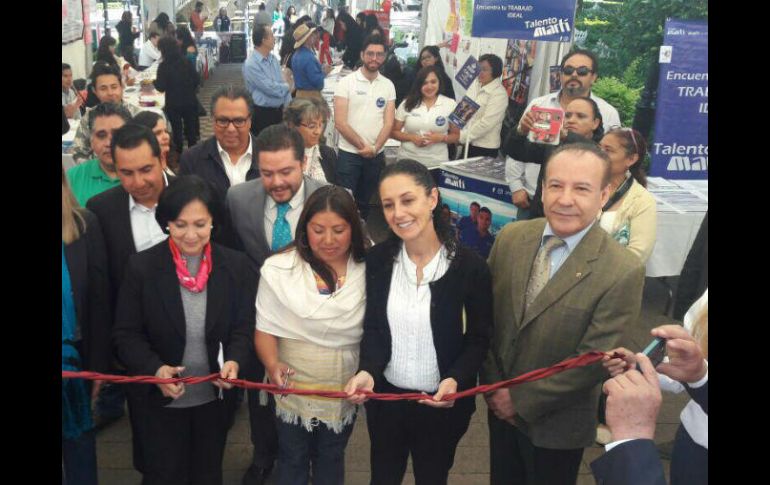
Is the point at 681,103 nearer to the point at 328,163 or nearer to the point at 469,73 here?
the point at 469,73

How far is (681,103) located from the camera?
5.47 meters

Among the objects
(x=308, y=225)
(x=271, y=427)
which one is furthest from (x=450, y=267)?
(x=271, y=427)

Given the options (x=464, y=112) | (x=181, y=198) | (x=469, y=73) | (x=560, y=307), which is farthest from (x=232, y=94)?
(x=469, y=73)

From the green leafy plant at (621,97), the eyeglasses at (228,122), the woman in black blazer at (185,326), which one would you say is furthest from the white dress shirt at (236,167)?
the green leafy plant at (621,97)

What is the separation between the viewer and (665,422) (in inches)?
162

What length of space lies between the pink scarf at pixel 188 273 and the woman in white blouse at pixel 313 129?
148 centimetres

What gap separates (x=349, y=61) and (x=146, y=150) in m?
11.0

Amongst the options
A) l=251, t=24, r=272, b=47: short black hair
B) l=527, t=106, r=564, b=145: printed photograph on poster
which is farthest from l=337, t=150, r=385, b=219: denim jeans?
l=527, t=106, r=564, b=145: printed photograph on poster

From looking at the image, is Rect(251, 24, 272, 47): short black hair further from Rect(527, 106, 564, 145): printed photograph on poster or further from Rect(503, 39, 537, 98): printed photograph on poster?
Rect(527, 106, 564, 145): printed photograph on poster

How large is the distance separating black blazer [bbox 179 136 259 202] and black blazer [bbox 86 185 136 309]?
804mm

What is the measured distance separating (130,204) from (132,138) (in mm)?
295

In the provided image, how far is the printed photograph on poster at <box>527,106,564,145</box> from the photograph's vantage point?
430 cm

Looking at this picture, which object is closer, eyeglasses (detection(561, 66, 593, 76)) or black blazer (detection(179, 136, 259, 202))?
black blazer (detection(179, 136, 259, 202))

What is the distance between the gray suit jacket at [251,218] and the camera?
126 inches
